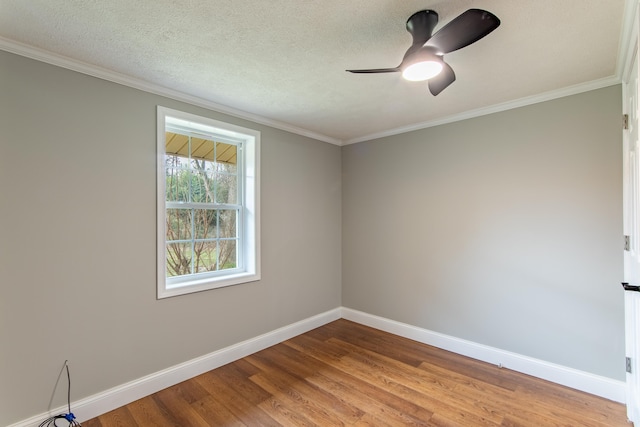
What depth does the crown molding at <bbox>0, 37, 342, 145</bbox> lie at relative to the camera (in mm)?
1846

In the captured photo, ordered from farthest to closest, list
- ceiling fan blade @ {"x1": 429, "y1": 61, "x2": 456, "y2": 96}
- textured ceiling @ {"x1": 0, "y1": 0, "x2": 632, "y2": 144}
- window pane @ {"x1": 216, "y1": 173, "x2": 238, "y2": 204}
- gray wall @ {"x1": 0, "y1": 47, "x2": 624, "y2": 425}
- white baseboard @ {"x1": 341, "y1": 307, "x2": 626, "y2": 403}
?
window pane @ {"x1": 216, "y1": 173, "x2": 238, "y2": 204} < white baseboard @ {"x1": 341, "y1": 307, "x2": 626, "y2": 403} < gray wall @ {"x1": 0, "y1": 47, "x2": 624, "y2": 425} < ceiling fan blade @ {"x1": 429, "y1": 61, "x2": 456, "y2": 96} < textured ceiling @ {"x1": 0, "y1": 0, "x2": 632, "y2": 144}

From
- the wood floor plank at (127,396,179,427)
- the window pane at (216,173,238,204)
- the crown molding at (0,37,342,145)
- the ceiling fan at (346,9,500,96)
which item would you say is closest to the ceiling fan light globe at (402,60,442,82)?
the ceiling fan at (346,9,500,96)

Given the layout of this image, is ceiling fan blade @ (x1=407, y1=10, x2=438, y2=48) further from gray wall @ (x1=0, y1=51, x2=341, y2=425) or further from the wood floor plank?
the wood floor plank

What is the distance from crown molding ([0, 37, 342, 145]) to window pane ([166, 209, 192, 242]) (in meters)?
1.01

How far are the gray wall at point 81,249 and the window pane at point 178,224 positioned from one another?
25cm

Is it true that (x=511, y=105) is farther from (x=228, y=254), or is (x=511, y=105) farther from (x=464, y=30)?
(x=228, y=254)

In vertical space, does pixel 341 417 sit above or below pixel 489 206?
below

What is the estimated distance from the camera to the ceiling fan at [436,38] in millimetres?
1325

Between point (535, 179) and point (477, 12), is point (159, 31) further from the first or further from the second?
point (535, 179)

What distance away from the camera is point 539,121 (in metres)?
2.61

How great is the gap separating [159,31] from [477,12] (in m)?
1.69

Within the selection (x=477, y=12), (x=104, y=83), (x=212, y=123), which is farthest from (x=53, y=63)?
(x=477, y=12)

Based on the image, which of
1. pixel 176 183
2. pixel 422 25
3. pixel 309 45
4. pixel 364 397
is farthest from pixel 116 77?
pixel 364 397

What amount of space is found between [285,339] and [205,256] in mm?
1367
